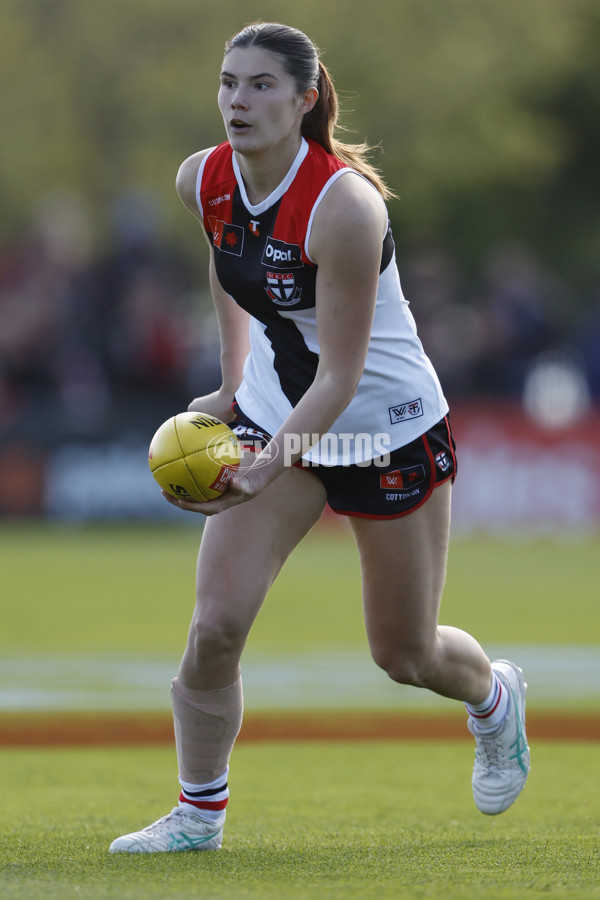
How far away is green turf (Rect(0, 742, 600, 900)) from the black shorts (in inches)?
43.4

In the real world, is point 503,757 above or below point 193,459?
below

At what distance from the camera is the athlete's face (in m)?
4.64

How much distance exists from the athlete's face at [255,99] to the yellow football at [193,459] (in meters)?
0.89

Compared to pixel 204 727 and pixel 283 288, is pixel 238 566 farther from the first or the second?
pixel 283 288

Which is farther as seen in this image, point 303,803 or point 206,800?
point 303,803

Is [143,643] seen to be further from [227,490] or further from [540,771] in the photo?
[227,490]

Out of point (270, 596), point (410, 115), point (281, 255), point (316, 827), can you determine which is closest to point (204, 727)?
point (316, 827)

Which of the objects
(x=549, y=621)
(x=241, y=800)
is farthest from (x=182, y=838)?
(x=549, y=621)

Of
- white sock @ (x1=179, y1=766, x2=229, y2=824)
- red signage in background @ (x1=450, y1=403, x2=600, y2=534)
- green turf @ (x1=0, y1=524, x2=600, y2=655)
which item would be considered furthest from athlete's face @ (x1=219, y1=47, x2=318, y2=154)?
red signage in background @ (x1=450, y1=403, x2=600, y2=534)

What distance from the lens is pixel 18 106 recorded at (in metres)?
33.3

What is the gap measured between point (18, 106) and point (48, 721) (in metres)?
27.8

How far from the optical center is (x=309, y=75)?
4742 millimetres

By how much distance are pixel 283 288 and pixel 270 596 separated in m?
7.80

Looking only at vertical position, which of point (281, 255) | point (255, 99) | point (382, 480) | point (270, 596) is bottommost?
point (270, 596)
